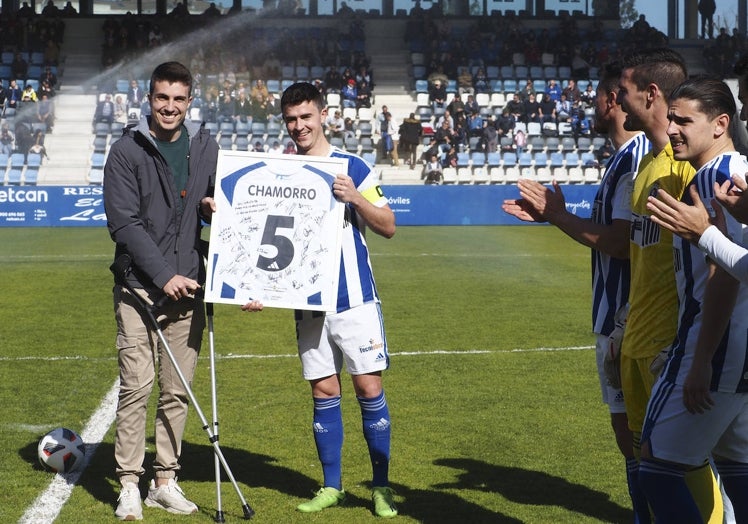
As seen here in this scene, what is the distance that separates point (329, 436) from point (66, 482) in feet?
5.01

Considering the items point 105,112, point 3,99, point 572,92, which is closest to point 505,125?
point 572,92

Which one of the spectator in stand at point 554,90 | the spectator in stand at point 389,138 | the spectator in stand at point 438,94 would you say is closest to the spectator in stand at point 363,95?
the spectator in stand at point 389,138

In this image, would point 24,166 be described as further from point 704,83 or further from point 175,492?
point 704,83

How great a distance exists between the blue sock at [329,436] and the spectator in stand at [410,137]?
89.4 ft

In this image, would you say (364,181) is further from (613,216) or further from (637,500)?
(637,500)

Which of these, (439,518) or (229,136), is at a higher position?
(229,136)

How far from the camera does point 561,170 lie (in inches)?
1297

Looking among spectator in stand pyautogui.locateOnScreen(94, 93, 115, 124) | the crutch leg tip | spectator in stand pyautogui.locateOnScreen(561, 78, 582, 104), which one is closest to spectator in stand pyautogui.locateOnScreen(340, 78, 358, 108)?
spectator in stand pyautogui.locateOnScreen(561, 78, 582, 104)

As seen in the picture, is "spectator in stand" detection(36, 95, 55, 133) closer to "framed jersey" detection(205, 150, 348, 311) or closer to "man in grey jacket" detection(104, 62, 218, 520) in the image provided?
"man in grey jacket" detection(104, 62, 218, 520)

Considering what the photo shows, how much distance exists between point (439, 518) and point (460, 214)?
2253 centimetres

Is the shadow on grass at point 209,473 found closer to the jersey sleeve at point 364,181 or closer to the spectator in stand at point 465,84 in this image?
the jersey sleeve at point 364,181

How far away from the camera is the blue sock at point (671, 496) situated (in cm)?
382

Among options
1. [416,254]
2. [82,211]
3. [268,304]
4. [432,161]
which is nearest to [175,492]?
[268,304]

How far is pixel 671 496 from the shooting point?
3.84m
